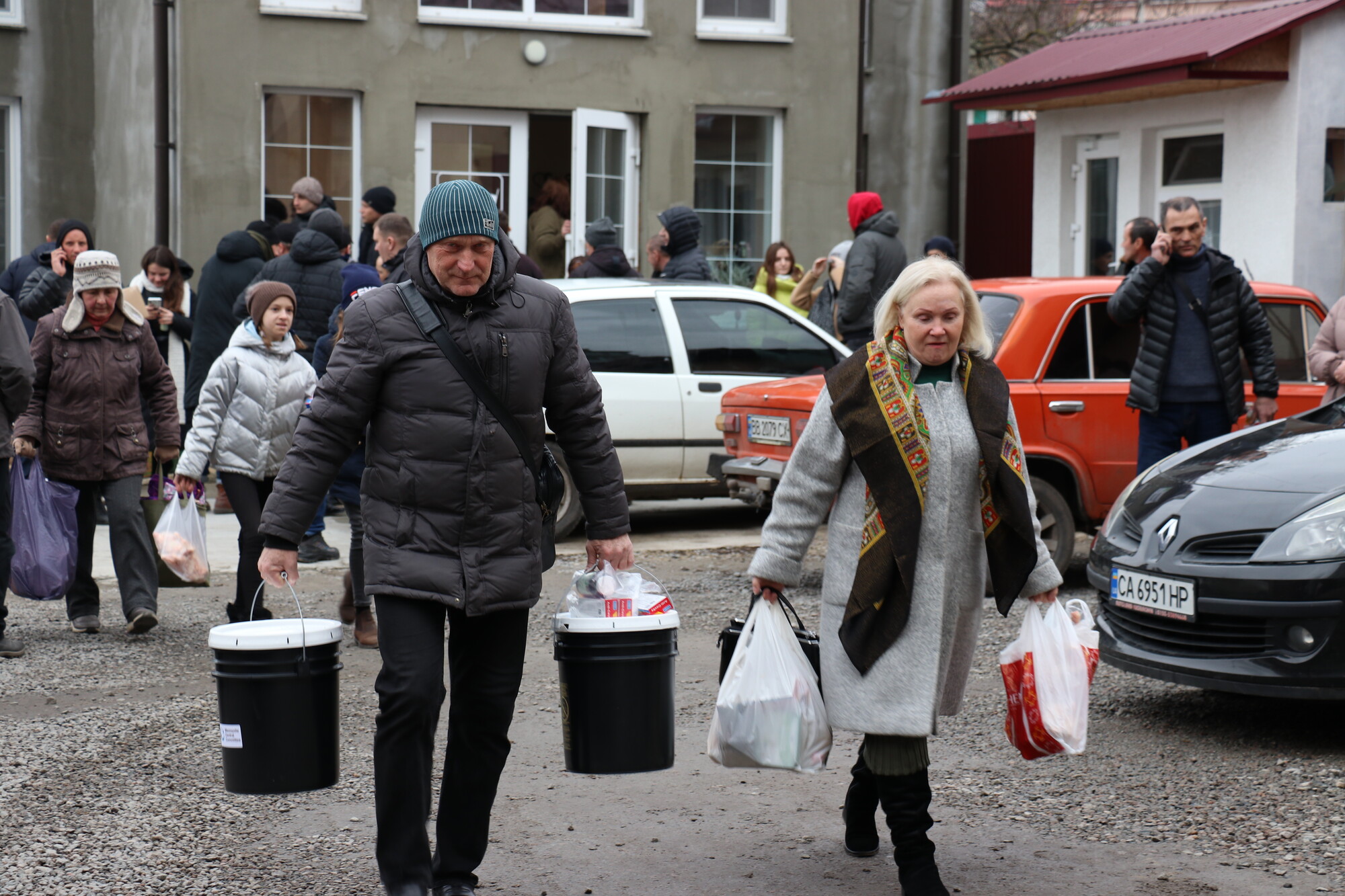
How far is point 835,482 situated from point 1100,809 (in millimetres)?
1618

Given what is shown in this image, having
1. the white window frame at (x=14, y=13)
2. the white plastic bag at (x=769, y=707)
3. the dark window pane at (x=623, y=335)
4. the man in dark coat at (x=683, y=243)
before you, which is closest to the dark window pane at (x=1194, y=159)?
the man in dark coat at (x=683, y=243)

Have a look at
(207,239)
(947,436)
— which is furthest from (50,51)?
(947,436)

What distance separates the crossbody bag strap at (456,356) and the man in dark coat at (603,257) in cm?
864

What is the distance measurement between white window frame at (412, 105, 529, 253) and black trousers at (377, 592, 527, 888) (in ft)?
39.0

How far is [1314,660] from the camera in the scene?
5.71 meters

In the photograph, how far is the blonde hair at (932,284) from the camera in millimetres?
4473

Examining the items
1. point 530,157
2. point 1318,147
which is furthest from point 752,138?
point 1318,147

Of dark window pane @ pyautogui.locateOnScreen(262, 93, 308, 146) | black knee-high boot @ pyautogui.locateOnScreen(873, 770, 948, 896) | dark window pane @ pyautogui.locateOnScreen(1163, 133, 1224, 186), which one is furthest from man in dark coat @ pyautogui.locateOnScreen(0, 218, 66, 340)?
dark window pane @ pyautogui.locateOnScreen(1163, 133, 1224, 186)

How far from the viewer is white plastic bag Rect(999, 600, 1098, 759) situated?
4418mm

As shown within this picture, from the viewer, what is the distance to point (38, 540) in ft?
25.7

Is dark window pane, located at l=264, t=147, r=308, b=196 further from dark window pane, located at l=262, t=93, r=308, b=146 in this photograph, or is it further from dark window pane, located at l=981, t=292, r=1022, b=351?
dark window pane, located at l=981, t=292, r=1022, b=351

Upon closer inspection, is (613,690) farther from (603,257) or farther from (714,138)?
(714,138)

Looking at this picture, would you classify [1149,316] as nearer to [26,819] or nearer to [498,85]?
[26,819]

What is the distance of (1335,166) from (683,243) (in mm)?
6046
